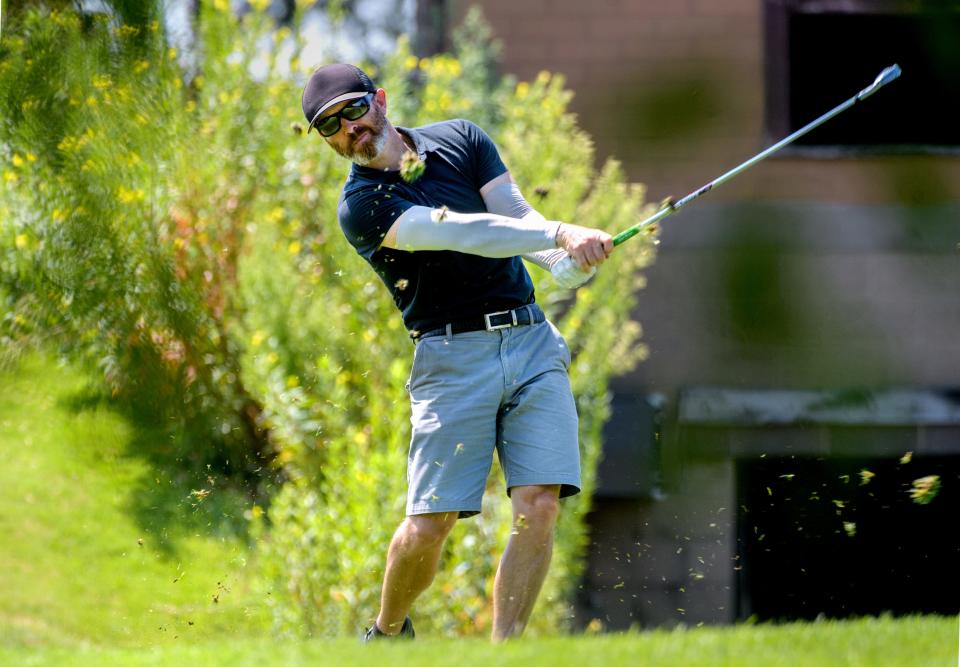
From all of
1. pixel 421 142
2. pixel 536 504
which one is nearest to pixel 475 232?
pixel 421 142

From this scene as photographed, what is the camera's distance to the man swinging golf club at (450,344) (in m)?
3.40

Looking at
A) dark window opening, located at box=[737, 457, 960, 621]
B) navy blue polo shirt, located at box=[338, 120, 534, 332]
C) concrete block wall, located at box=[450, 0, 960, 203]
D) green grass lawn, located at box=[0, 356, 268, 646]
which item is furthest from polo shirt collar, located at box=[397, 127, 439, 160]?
dark window opening, located at box=[737, 457, 960, 621]

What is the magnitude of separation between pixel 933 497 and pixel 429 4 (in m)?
3.41

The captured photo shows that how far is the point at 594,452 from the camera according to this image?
204 inches

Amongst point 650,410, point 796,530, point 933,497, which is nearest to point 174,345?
point 650,410

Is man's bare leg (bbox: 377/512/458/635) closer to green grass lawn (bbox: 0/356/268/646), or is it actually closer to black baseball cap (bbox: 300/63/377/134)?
black baseball cap (bbox: 300/63/377/134)

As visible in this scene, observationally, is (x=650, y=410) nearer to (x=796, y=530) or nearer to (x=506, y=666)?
(x=796, y=530)

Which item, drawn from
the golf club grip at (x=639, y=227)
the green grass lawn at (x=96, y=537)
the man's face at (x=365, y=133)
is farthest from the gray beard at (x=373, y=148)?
the green grass lawn at (x=96, y=537)

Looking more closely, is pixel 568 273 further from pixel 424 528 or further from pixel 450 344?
pixel 424 528

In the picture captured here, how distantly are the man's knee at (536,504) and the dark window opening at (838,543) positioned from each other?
2625mm

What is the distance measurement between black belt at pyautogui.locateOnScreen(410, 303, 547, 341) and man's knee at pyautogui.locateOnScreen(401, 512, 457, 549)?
47cm

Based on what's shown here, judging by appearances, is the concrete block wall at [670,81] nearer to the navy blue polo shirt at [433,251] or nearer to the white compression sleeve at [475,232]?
the navy blue polo shirt at [433,251]

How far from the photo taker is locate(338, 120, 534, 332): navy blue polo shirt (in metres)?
3.48

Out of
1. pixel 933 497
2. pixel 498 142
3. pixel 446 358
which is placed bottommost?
pixel 933 497
